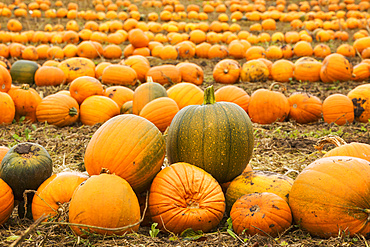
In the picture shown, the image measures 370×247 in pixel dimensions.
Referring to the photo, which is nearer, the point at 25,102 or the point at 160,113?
the point at 160,113

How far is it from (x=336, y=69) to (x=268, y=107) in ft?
10.7

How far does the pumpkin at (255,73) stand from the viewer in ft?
28.0

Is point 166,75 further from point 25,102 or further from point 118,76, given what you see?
point 25,102

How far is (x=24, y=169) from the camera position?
2.93m

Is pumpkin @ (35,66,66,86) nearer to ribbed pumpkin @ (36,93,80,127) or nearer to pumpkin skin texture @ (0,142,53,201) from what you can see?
ribbed pumpkin @ (36,93,80,127)

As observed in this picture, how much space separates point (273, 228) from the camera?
264 cm

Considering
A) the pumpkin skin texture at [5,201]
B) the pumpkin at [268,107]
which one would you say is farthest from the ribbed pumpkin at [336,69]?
the pumpkin skin texture at [5,201]

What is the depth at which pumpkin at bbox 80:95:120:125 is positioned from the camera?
573 cm

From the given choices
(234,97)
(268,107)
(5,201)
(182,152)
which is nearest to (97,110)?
(234,97)

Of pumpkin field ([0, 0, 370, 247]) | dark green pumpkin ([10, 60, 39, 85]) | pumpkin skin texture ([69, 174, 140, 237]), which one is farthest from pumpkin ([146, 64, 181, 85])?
pumpkin skin texture ([69, 174, 140, 237])

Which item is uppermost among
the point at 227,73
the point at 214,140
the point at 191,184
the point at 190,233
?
the point at 214,140

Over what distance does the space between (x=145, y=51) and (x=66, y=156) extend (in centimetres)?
716

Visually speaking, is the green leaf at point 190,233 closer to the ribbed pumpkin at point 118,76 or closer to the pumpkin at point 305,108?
the pumpkin at point 305,108

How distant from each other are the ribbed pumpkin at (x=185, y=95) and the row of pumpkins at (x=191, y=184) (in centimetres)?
231
